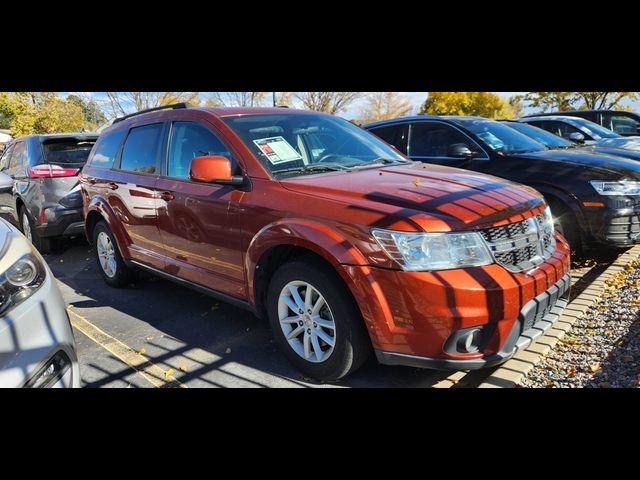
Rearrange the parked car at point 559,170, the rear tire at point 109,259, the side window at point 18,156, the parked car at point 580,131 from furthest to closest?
the parked car at point 580,131 → the side window at point 18,156 → the rear tire at point 109,259 → the parked car at point 559,170

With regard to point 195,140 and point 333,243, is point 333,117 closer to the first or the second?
point 195,140

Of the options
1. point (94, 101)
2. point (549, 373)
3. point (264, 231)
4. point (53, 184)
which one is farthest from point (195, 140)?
point (94, 101)

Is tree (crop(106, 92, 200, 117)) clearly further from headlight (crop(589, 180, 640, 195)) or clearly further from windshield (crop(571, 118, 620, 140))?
headlight (crop(589, 180, 640, 195))

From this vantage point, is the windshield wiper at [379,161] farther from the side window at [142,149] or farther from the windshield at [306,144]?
the side window at [142,149]

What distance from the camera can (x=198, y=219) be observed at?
3701mm

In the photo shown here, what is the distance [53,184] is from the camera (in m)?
6.50

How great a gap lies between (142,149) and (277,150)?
5.55ft

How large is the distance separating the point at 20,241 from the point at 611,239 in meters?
4.89

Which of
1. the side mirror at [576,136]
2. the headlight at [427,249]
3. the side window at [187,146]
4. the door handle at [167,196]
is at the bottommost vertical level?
the headlight at [427,249]

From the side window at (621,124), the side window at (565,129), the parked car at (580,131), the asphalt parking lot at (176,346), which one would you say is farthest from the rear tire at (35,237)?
the side window at (621,124)

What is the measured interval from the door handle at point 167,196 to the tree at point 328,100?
20678 mm

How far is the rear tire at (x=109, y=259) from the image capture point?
506cm

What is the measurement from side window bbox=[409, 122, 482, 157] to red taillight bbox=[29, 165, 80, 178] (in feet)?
15.5

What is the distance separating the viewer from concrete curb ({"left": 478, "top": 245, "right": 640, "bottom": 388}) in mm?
3051
